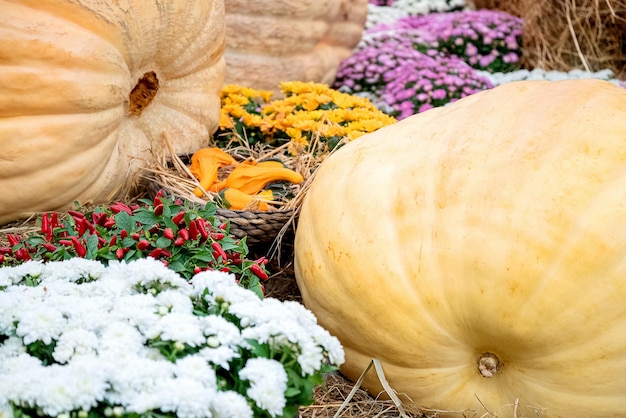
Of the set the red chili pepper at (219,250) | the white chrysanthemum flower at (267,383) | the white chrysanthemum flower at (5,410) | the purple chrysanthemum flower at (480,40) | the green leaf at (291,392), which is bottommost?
the purple chrysanthemum flower at (480,40)

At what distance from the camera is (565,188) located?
168 centimetres

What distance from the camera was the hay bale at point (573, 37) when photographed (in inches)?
213

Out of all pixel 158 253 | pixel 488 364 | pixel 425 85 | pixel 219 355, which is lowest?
pixel 425 85

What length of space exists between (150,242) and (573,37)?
171 inches

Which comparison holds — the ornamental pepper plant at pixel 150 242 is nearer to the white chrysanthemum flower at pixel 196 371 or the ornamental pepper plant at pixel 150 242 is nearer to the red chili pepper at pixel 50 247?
the red chili pepper at pixel 50 247

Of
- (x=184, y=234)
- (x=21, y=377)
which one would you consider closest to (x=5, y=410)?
(x=21, y=377)

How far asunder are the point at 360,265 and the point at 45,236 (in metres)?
0.85

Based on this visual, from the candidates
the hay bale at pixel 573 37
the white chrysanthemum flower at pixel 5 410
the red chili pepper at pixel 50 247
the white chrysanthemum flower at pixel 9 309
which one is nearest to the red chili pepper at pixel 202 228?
the red chili pepper at pixel 50 247

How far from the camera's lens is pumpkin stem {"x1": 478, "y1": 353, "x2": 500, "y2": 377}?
172 cm

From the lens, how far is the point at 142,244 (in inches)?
72.2

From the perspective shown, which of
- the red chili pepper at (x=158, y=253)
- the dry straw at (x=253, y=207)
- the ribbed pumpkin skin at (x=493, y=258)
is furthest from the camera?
the dry straw at (x=253, y=207)

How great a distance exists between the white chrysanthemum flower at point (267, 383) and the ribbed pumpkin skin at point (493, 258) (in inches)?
22.2

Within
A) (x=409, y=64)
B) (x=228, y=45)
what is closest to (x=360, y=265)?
(x=228, y=45)

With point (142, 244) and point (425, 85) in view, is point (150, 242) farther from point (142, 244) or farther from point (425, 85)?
point (425, 85)
